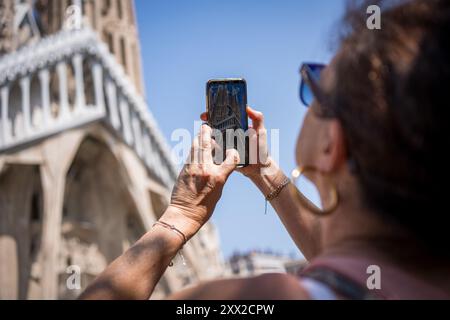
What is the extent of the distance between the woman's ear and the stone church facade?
14.1m

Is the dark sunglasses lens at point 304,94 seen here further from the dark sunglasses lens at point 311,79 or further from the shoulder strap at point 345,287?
the shoulder strap at point 345,287

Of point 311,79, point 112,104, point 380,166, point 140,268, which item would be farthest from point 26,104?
point 380,166

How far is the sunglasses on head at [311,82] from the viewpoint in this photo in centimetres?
94

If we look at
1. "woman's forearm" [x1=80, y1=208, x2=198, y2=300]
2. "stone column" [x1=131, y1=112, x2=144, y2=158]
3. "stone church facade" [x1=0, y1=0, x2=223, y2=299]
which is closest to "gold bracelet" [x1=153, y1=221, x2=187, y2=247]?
"woman's forearm" [x1=80, y1=208, x2=198, y2=300]

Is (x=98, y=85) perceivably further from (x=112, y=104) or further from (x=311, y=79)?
Result: (x=311, y=79)

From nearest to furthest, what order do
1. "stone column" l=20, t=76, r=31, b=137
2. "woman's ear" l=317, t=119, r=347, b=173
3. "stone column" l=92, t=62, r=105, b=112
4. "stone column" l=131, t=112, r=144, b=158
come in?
"woman's ear" l=317, t=119, r=347, b=173 → "stone column" l=20, t=76, r=31, b=137 → "stone column" l=92, t=62, r=105, b=112 → "stone column" l=131, t=112, r=144, b=158

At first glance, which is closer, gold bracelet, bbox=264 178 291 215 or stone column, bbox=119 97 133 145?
gold bracelet, bbox=264 178 291 215

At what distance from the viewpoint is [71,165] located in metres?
18.2

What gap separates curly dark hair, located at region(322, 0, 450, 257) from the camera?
30.1 inches

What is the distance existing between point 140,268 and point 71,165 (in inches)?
702

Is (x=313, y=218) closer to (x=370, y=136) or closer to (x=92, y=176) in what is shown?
(x=370, y=136)

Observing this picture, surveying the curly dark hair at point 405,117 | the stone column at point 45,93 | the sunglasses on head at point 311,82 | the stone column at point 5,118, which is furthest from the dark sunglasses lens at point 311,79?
the stone column at point 45,93

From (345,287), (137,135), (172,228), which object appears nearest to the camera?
(345,287)

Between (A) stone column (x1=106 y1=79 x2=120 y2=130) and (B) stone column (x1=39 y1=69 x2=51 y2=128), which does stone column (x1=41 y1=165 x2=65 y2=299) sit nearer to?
(B) stone column (x1=39 y1=69 x2=51 y2=128)
